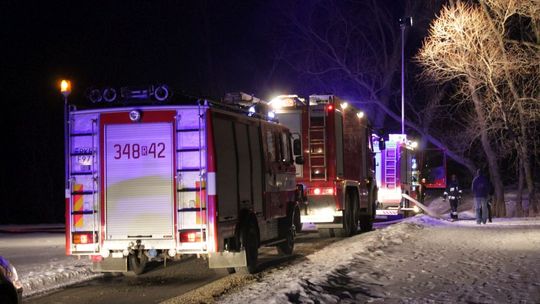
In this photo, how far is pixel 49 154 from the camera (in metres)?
44.0

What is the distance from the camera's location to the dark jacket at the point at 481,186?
21.9m

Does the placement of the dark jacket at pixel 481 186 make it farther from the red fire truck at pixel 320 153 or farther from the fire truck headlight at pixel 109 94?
the fire truck headlight at pixel 109 94

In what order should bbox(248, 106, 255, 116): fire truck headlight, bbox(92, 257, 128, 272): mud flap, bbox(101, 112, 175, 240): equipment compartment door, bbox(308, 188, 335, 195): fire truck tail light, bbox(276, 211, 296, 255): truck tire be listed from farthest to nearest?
bbox(308, 188, 335, 195): fire truck tail light < bbox(276, 211, 296, 255): truck tire < bbox(248, 106, 255, 116): fire truck headlight < bbox(92, 257, 128, 272): mud flap < bbox(101, 112, 175, 240): equipment compartment door

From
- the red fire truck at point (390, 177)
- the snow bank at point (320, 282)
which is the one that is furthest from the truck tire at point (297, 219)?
the red fire truck at point (390, 177)

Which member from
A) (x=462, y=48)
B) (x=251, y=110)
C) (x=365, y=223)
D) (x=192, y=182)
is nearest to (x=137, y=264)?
(x=192, y=182)

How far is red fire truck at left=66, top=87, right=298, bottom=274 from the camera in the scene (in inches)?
428

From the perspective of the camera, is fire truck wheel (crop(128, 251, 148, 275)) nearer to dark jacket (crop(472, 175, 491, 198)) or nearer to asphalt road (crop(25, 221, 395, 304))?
asphalt road (crop(25, 221, 395, 304))

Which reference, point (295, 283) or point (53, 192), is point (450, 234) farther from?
point (53, 192)

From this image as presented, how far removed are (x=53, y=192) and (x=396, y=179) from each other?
25343 millimetres

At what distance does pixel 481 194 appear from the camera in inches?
866

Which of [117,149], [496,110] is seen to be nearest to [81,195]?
[117,149]

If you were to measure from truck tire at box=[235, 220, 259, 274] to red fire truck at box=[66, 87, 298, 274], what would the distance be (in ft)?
0.81

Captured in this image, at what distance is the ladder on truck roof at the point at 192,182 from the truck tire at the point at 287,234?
4019 millimetres

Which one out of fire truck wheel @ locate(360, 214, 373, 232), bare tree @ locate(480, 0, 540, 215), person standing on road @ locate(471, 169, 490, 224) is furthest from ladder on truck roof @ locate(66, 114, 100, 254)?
bare tree @ locate(480, 0, 540, 215)
